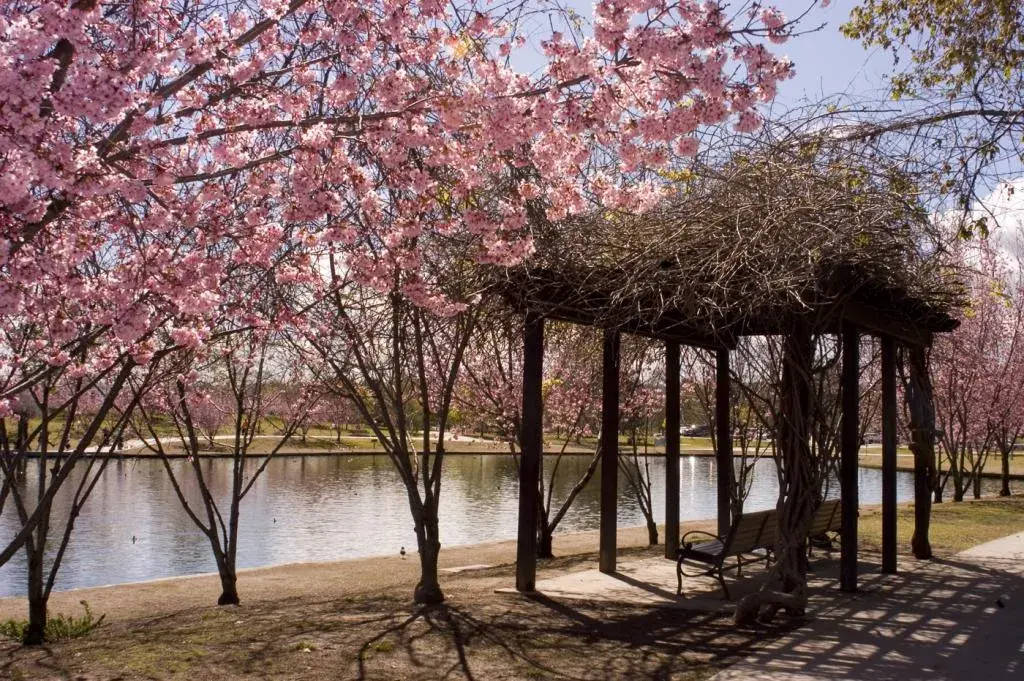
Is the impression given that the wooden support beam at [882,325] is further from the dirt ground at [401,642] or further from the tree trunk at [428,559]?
the tree trunk at [428,559]

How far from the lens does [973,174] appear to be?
28.0 ft

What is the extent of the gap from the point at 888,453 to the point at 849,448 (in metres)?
1.63

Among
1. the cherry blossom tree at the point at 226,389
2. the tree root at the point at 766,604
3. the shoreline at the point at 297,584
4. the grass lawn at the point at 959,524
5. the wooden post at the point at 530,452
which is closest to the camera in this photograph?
the tree root at the point at 766,604

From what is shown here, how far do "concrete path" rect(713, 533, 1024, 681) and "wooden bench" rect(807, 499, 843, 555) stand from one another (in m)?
0.66

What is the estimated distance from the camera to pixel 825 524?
10156 millimetres

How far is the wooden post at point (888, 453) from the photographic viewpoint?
10258mm

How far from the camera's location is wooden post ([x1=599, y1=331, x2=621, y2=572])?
9539 mm

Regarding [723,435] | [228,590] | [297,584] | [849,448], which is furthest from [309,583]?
[849,448]

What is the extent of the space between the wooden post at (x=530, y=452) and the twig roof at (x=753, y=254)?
0.37 m

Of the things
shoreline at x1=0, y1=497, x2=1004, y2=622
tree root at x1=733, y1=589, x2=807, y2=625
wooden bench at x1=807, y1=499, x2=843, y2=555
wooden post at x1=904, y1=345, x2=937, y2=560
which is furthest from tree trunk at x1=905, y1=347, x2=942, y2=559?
tree root at x1=733, y1=589, x2=807, y2=625

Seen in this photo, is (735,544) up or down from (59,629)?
up

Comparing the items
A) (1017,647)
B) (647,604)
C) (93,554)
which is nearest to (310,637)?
(647,604)

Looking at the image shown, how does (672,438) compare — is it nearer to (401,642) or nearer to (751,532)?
(751,532)

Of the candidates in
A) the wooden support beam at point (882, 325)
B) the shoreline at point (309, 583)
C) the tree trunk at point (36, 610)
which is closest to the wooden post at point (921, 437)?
the wooden support beam at point (882, 325)
